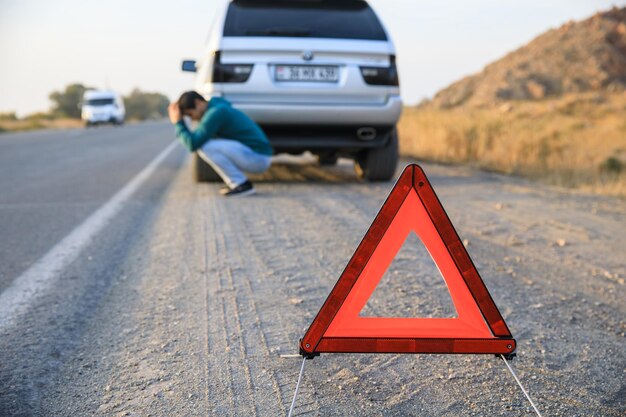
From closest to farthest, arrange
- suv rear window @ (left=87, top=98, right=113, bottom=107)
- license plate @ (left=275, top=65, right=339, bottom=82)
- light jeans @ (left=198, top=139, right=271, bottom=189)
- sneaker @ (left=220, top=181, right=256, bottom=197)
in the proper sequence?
sneaker @ (left=220, top=181, right=256, bottom=197) → light jeans @ (left=198, top=139, right=271, bottom=189) → license plate @ (left=275, top=65, right=339, bottom=82) → suv rear window @ (left=87, top=98, right=113, bottom=107)

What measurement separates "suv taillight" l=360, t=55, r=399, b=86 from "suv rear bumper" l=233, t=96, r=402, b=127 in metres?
0.18

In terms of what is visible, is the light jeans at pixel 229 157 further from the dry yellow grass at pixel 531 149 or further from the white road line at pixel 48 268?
the dry yellow grass at pixel 531 149

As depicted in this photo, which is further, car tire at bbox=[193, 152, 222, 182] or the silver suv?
car tire at bbox=[193, 152, 222, 182]

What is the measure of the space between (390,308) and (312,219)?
231 centimetres

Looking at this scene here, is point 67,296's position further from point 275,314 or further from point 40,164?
point 40,164

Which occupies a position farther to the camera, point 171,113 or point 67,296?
A: point 171,113

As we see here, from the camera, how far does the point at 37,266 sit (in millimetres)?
4102

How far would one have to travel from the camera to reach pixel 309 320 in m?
3.11

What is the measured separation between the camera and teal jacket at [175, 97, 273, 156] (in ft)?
22.2

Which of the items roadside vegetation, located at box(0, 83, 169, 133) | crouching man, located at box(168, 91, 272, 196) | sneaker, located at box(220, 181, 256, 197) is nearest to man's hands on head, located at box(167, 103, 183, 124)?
crouching man, located at box(168, 91, 272, 196)

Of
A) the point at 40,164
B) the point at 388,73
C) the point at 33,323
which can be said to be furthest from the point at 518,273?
the point at 40,164

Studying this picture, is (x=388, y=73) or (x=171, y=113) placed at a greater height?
(x=388, y=73)

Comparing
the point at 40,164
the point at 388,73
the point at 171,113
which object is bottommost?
the point at 40,164

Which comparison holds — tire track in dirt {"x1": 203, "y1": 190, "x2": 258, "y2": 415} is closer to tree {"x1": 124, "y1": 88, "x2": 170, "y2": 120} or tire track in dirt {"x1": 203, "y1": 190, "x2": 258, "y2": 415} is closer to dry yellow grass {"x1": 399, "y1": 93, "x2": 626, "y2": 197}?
dry yellow grass {"x1": 399, "y1": 93, "x2": 626, "y2": 197}
